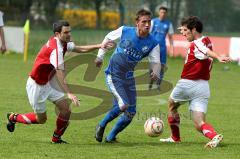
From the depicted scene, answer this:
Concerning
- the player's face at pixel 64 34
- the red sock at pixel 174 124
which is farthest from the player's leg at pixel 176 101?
the player's face at pixel 64 34

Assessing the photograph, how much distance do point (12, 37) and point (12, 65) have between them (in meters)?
7.17

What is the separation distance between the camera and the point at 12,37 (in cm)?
3375

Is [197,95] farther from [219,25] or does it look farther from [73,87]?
[219,25]

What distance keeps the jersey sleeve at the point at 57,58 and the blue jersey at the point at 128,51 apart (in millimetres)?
1040

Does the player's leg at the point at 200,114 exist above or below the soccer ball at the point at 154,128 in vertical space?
above

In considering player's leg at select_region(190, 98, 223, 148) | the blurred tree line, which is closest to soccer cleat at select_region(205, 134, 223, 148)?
player's leg at select_region(190, 98, 223, 148)

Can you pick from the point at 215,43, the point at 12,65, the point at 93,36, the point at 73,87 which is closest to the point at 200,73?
the point at 73,87

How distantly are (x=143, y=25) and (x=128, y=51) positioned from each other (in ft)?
1.58

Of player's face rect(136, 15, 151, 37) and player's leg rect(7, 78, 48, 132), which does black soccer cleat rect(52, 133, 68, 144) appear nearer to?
player's leg rect(7, 78, 48, 132)

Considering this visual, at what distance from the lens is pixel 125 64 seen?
10.8m

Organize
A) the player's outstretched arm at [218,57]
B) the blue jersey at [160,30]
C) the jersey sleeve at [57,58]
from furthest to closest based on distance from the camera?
the blue jersey at [160,30]
the jersey sleeve at [57,58]
the player's outstretched arm at [218,57]

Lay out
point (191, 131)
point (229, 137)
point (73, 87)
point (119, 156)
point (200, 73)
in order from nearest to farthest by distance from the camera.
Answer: point (119, 156) → point (200, 73) → point (229, 137) → point (191, 131) → point (73, 87)

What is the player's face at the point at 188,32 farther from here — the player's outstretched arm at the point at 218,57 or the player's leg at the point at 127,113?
the player's leg at the point at 127,113

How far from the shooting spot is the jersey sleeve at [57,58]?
981 centimetres
